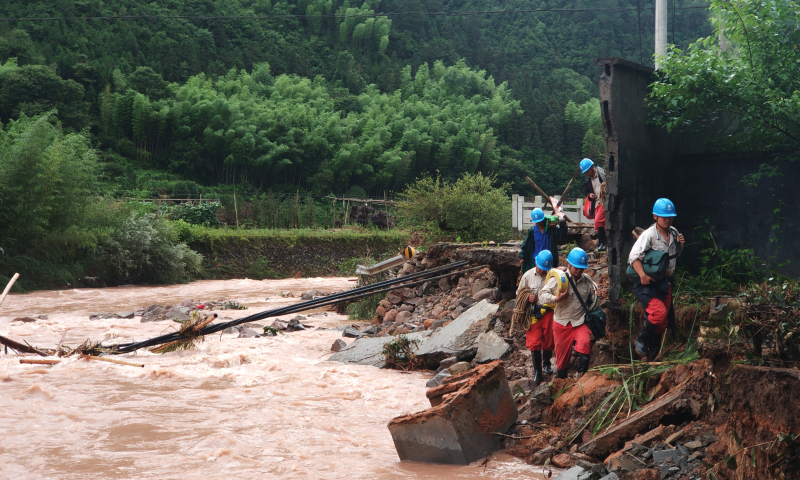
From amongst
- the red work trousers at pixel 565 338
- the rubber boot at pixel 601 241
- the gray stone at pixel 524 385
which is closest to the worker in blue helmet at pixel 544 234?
the rubber boot at pixel 601 241

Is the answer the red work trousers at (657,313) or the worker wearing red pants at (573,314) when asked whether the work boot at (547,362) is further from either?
the red work trousers at (657,313)

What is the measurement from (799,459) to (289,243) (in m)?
25.7

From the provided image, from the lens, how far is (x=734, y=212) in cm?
730

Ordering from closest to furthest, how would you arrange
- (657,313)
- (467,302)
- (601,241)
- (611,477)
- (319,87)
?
(611,477), (657,313), (601,241), (467,302), (319,87)

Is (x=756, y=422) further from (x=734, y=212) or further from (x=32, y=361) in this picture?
(x=32, y=361)

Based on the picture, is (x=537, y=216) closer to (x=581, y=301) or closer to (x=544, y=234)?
(x=544, y=234)

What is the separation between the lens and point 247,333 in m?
11.7

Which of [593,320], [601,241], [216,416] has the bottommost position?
[216,416]

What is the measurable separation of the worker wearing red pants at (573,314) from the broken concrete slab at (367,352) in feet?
9.81

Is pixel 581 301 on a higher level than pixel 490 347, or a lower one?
higher

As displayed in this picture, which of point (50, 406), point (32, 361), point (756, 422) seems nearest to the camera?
point (756, 422)

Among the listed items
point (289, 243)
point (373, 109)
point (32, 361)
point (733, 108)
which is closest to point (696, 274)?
point (733, 108)

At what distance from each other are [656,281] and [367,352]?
4418 millimetres

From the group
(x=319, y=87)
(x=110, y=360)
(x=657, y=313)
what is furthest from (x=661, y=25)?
(x=319, y=87)
